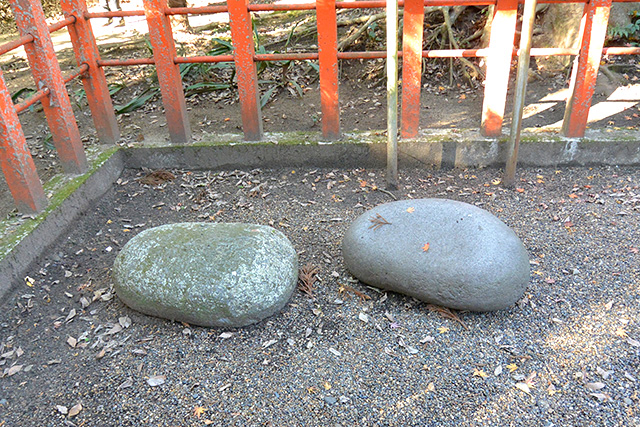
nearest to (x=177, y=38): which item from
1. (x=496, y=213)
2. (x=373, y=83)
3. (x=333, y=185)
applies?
(x=373, y=83)

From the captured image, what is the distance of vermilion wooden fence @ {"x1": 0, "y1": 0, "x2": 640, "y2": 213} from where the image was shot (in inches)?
115

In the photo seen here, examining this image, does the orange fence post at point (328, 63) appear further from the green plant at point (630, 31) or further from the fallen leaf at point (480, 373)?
the green plant at point (630, 31)

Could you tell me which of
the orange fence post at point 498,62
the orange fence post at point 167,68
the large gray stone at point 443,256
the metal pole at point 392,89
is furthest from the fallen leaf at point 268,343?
the orange fence post at point 498,62

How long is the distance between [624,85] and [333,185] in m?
2.93

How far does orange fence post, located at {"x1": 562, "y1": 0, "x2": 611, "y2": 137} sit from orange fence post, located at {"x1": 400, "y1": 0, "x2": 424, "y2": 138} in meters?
1.04

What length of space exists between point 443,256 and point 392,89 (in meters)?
1.24

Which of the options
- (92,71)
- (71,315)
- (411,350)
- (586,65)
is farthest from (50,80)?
(586,65)

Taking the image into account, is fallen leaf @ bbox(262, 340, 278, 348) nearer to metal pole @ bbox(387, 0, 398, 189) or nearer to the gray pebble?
the gray pebble

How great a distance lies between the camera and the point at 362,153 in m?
3.65

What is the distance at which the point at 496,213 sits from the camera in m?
3.11

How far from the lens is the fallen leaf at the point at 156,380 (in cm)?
209

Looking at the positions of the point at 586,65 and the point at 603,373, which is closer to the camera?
the point at 603,373

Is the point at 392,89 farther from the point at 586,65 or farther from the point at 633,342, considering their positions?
the point at 633,342

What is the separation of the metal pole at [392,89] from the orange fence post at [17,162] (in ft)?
6.98
